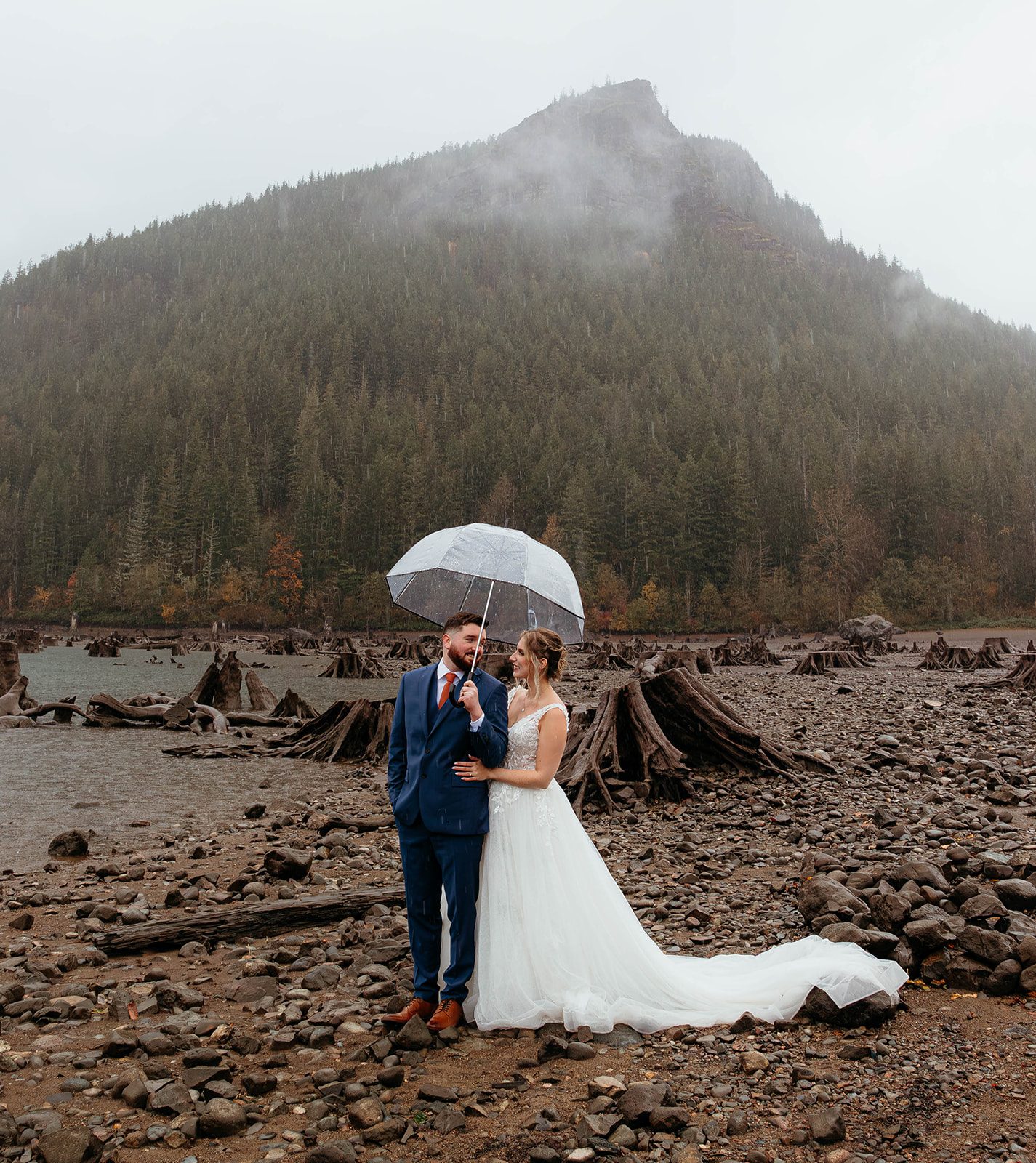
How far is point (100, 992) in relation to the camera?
14.2ft

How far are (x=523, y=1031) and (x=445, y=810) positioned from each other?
114cm

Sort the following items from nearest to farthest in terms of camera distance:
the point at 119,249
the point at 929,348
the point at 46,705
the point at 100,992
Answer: the point at 100,992 → the point at 46,705 → the point at 929,348 → the point at 119,249

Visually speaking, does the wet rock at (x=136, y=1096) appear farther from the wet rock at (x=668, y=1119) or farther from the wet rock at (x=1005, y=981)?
the wet rock at (x=1005, y=981)

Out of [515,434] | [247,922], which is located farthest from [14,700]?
[515,434]

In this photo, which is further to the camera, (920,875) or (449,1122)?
(920,875)

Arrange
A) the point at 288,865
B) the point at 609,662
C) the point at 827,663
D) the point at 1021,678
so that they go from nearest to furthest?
the point at 288,865
the point at 1021,678
the point at 827,663
the point at 609,662

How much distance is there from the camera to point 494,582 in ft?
17.0

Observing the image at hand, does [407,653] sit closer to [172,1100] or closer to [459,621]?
[459,621]

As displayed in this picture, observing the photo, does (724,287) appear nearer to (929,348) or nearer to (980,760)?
(929,348)

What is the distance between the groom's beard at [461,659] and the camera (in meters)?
3.88

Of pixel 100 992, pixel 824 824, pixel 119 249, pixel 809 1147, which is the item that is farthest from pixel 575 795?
pixel 119 249

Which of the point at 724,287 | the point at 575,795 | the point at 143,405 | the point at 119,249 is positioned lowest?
the point at 575,795

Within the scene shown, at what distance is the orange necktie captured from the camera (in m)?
3.88

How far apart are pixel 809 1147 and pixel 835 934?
189 cm
